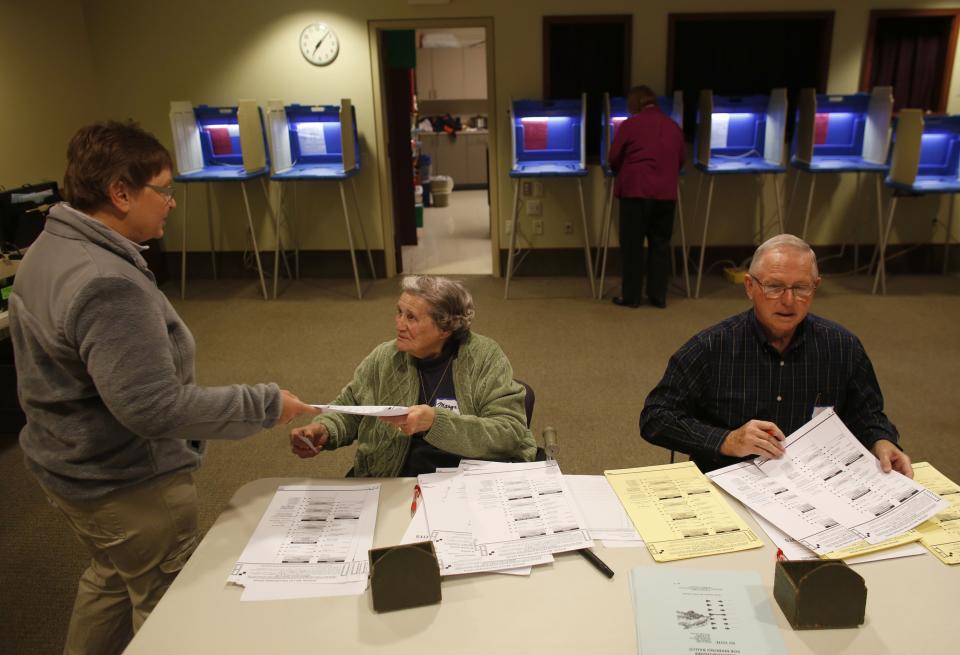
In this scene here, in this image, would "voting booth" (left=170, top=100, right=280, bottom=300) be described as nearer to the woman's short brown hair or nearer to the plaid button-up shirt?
the woman's short brown hair

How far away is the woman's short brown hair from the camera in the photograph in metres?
1.40

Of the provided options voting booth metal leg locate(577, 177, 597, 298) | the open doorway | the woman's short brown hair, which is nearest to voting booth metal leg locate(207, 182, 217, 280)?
the open doorway

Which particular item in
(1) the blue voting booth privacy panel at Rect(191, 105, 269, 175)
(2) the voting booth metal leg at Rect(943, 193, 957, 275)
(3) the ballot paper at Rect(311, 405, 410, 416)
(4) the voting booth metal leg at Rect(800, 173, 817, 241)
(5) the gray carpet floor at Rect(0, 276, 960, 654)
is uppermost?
(1) the blue voting booth privacy panel at Rect(191, 105, 269, 175)

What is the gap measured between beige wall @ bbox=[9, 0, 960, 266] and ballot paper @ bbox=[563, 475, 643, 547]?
14.8 feet

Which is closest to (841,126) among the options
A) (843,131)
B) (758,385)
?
(843,131)

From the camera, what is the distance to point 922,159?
546 cm

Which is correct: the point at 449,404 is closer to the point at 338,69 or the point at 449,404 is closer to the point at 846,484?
the point at 846,484

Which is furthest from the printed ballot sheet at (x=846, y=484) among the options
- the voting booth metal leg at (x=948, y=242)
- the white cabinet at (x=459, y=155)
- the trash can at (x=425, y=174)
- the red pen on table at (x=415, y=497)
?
the white cabinet at (x=459, y=155)

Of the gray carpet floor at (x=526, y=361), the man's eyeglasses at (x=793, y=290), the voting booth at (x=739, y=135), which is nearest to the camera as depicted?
the man's eyeglasses at (x=793, y=290)

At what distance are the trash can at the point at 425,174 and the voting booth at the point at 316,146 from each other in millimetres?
3762

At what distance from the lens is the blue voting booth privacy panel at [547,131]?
18.0 feet

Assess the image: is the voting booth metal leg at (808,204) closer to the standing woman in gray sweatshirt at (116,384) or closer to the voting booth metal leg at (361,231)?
the voting booth metal leg at (361,231)

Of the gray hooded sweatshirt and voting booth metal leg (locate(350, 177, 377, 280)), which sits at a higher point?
the gray hooded sweatshirt

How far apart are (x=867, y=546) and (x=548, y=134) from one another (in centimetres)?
464
